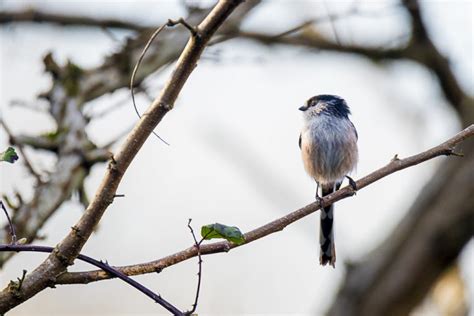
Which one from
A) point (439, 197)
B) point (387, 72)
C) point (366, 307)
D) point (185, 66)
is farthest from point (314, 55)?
point (185, 66)

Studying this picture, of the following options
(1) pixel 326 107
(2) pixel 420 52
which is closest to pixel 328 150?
(1) pixel 326 107

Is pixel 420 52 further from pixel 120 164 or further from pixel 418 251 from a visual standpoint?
pixel 120 164

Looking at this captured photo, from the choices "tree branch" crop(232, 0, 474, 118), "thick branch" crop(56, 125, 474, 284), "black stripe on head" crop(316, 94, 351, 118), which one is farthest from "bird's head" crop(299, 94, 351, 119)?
"tree branch" crop(232, 0, 474, 118)

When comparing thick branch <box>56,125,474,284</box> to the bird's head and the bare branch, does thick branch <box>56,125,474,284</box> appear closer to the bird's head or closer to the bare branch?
the bird's head

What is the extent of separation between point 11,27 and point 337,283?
3.60 m

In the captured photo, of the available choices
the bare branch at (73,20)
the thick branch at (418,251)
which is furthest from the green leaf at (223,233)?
the thick branch at (418,251)

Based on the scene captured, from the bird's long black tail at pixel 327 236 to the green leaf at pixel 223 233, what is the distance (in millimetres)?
1219

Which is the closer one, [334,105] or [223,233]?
[223,233]

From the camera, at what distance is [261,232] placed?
217 centimetres

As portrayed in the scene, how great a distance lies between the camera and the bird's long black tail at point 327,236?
3.44 meters

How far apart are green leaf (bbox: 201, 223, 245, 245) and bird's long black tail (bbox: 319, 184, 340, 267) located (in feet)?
4.00

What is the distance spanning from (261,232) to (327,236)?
1.84 metres

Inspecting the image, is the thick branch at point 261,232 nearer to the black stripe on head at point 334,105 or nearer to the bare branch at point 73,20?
the black stripe on head at point 334,105

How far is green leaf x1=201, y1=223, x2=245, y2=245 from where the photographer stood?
2.09m
